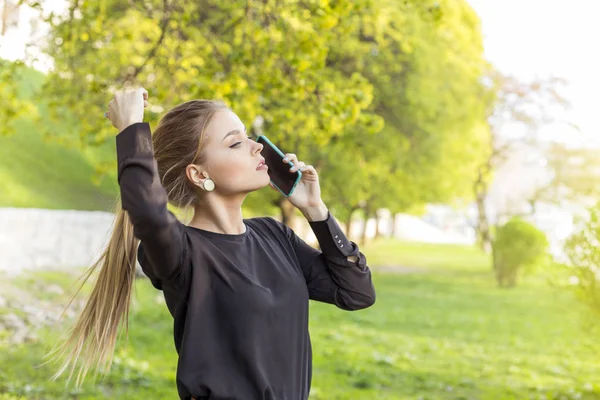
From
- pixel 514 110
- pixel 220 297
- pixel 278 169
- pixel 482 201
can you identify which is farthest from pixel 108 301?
pixel 482 201

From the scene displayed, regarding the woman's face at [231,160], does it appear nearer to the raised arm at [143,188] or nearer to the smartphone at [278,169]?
the smartphone at [278,169]

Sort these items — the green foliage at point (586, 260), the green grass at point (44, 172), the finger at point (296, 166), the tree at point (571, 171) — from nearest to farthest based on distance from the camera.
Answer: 1. the finger at point (296, 166)
2. the green foliage at point (586, 260)
3. the green grass at point (44, 172)
4. the tree at point (571, 171)

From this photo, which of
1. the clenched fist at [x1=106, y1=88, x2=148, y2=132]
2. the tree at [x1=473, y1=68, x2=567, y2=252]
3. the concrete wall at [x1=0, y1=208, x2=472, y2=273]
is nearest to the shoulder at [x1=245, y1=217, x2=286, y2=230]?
the clenched fist at [x1=106, y1=88, x2=148, y2=132]

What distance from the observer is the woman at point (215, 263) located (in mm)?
1624

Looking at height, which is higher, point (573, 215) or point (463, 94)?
point (463, 94)

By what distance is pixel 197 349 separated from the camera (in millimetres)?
1712

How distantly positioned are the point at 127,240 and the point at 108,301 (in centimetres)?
17

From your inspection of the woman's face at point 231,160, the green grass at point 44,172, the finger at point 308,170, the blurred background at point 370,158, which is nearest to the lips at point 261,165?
the woman's face at point 231,160

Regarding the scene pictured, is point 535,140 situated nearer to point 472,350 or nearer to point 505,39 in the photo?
point 505,39

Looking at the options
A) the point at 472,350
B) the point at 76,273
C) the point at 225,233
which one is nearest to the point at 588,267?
the point at 472,350

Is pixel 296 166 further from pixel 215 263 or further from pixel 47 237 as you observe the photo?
pixel 47 237

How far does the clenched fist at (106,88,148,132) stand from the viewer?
5.28 ft

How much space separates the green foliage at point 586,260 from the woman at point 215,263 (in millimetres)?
4435

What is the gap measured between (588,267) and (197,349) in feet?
16.4
